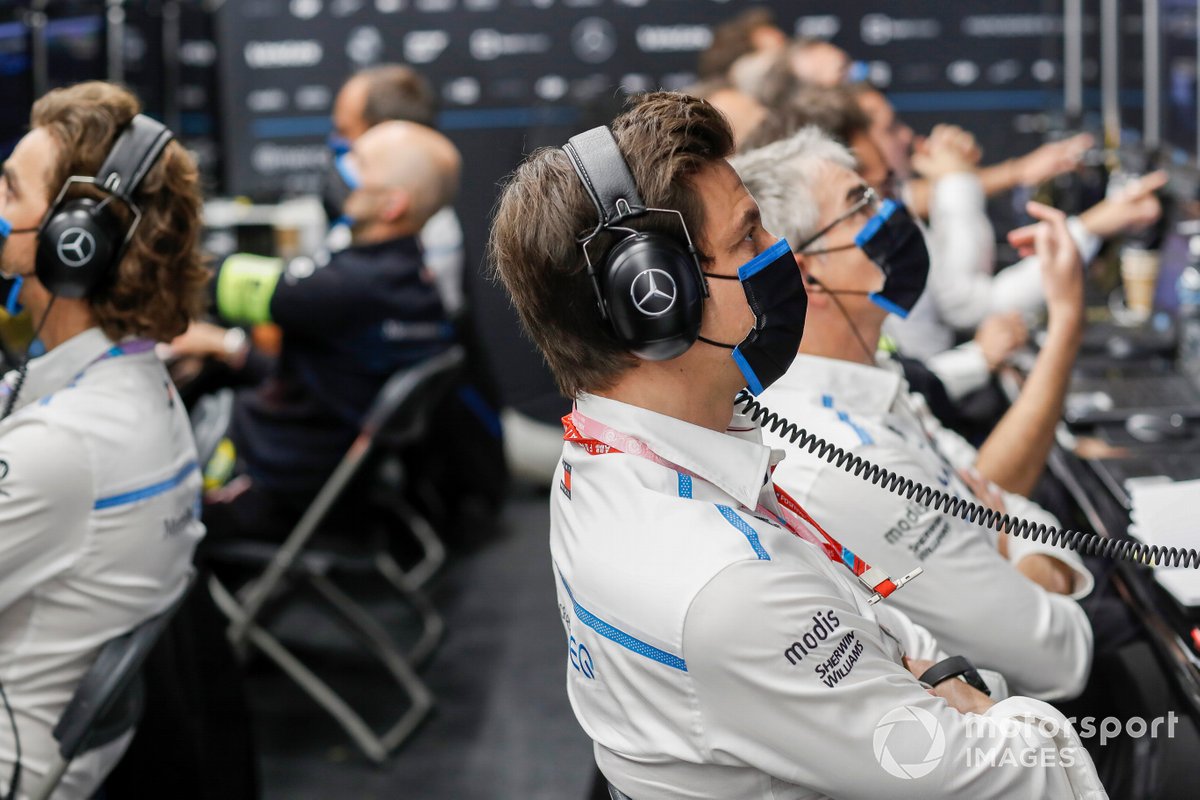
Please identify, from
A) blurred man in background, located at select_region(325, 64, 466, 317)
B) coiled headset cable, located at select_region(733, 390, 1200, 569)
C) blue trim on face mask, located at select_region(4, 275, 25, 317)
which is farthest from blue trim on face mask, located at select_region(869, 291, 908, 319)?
blurred man in background, located at select_region(325, 64, 466, 317)

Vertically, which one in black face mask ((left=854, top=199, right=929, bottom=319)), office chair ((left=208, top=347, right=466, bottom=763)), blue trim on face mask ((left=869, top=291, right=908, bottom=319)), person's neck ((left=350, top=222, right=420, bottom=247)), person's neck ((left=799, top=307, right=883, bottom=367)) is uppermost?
black face mask ((left=854, top=199, right=929, bottom=319))

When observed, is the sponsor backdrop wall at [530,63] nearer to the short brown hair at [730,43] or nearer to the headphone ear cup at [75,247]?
the short brown hair at [730,43]

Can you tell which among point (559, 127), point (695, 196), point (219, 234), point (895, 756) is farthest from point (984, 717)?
point (559, 127)

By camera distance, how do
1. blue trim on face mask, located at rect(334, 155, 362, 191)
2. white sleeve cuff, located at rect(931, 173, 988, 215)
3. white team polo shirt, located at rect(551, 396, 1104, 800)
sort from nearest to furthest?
white team polo shirt, located at rect(551, 396, 1104, 800) < blue trim on face mask, located at rect(334, 155, 362, 191) < white sleeve cuff, located at rect(931, 173, 988, 215)

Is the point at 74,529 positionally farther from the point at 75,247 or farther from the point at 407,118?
the point at 407,118

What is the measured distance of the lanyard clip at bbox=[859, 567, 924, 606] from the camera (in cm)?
116

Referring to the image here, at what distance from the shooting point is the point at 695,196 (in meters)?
1.15

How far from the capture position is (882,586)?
3.83ft

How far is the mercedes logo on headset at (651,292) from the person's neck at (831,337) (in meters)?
0.69

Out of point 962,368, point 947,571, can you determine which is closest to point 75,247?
point 947,571

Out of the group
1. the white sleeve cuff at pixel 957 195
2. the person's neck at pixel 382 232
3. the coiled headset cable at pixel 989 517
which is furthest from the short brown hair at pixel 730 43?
the coiled headset cable at pixel 989 517

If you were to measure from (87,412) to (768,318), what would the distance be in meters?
0.93

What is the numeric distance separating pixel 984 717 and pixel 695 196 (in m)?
0.55

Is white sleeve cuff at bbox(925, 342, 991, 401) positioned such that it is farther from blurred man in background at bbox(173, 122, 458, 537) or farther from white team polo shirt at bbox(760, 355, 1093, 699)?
blurred man in background at bbox(173, 122, 458, 537)
